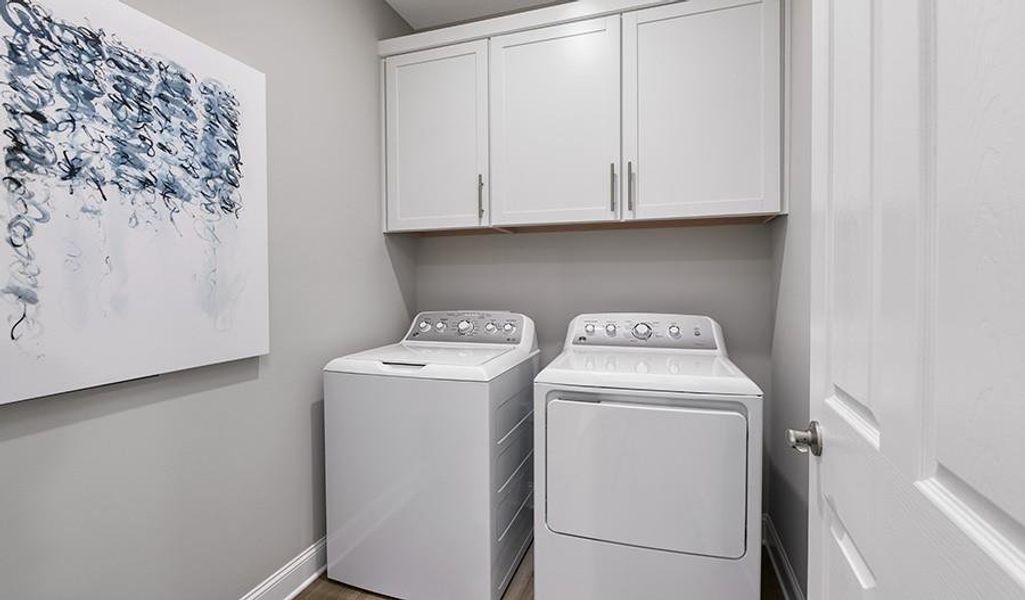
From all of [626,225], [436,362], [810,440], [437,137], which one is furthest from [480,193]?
[810,440]

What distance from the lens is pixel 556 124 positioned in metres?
1.98

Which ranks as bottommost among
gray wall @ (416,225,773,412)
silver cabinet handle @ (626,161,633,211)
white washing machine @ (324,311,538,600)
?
white washing machine @ (324,311,538,600)

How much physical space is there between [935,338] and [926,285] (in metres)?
0.06

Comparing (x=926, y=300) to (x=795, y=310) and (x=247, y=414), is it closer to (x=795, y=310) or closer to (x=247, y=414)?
(x=795, y=310)

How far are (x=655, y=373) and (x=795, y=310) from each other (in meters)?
0.59

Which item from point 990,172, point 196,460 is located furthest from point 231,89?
point 990,172

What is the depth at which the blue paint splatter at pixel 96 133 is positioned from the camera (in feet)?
3.22

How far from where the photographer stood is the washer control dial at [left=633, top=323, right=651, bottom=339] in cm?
204

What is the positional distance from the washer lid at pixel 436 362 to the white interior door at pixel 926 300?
1.10 metres

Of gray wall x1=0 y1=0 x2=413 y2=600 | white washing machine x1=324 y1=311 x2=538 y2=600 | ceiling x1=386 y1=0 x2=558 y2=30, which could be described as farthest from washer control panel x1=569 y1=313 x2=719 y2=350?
ceiling x1=386 y1=0 x2=558 y2=30

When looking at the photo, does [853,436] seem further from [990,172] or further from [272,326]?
[272,326]

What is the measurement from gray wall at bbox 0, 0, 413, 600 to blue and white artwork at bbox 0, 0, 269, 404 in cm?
10

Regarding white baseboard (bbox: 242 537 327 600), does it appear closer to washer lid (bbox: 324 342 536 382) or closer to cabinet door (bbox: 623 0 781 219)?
washer lid (bbox: 324 342 536 382)

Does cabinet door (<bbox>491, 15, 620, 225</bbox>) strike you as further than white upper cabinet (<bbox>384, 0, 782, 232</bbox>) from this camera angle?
Yes
